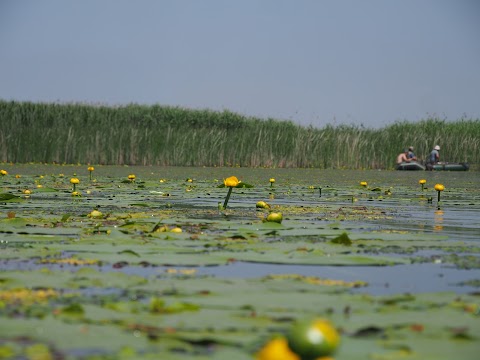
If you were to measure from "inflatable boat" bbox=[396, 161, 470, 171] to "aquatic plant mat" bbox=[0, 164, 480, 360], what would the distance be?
16.6 m

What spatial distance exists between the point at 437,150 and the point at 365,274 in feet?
68.4

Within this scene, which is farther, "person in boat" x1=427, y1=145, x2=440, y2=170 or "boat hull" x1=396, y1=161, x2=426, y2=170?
"person in boat" x1=427, y1=145, x2=440, y2=170

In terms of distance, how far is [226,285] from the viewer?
2.67 meters

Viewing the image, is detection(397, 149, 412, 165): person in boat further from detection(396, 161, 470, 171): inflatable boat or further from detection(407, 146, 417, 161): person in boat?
detection(396, 161, 470, 171): inflatable boat

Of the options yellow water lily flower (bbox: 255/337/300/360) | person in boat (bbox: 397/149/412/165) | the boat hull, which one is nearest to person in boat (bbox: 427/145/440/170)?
person in boat (bbox: 397/149/412/165)

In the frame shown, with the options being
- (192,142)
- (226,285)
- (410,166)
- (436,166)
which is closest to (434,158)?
(436,166)

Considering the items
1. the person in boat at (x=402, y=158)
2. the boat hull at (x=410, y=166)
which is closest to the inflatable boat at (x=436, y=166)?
the boat hull at (x=410, y=166)

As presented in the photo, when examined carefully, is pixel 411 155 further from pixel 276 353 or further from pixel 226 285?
pixel 276 353

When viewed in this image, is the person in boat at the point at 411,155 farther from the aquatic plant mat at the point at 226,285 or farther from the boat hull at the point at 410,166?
the aquatic plant mat at the point at 226,285

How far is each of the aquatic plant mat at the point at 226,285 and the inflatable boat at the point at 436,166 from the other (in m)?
16.6

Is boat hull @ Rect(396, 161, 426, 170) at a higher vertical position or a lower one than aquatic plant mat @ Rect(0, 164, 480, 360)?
higher

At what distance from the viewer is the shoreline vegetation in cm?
2120

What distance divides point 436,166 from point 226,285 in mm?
20452

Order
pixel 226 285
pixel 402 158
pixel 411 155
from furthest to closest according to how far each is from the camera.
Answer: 1. pixel 411 155
2. pixel 402 158
3. pixel 226 285
